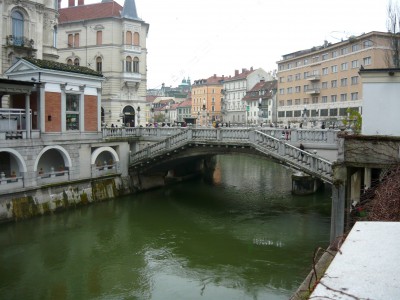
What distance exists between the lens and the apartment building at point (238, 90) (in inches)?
4306

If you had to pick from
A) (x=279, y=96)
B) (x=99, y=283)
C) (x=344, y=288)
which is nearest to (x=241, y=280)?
(x=99, y=283)

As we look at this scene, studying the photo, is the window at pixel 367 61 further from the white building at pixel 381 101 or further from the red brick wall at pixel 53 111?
the red brick wall at pixel 53 111

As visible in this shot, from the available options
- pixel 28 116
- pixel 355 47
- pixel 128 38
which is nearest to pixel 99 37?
pixel 128 38

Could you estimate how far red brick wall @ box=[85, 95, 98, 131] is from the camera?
33641 millimetres

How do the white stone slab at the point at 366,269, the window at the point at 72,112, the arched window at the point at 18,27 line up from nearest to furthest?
the white stone slab at the point at 366,269
the window at the point at 72,112
the arched window at the point at 18,27

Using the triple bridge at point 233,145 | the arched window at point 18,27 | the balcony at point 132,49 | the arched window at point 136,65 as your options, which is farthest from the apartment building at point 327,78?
the arched window at point 18,27

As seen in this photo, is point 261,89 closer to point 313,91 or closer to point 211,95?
point 211,95

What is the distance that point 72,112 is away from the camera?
32375 mm

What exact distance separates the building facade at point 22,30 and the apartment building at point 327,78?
35153 millimetres

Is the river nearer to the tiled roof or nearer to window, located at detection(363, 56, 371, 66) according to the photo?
the tiled roof

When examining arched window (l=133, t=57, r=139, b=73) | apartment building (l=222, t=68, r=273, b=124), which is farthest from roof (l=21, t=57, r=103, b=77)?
apartment building (l=222, t=68, r=273, b=124)

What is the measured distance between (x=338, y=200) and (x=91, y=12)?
47021 millimetres

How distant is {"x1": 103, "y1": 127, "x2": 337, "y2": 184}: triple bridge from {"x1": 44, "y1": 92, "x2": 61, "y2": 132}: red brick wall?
18.0 feet

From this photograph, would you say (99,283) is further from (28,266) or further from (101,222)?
(101,222)
